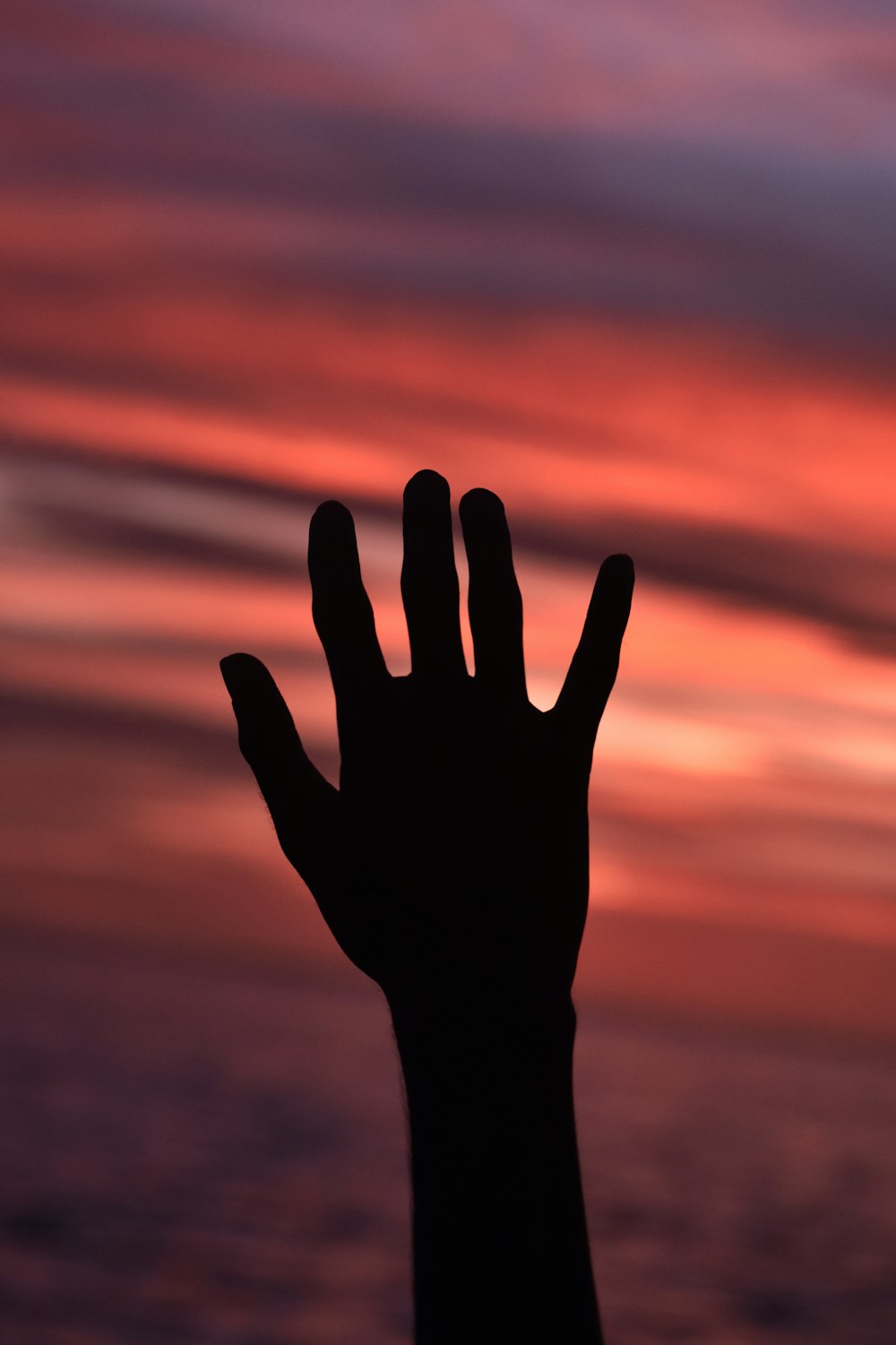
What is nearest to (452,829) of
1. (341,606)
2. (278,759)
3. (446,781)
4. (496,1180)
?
(446,781)

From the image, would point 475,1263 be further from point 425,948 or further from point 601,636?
point 601,636

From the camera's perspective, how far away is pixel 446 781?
8.83 feet

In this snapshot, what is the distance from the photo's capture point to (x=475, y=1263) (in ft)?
7.86

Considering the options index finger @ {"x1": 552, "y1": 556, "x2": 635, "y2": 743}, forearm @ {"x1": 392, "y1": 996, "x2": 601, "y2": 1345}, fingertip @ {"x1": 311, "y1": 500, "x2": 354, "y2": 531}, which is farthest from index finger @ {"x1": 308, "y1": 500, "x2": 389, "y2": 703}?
forearm @ {"x1": 392, "y1": 996, "x2": 601, "y2": 1345}

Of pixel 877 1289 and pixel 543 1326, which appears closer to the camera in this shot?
pixel 543 1326

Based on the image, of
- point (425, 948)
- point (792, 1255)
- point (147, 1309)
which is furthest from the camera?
point (792, 1255)

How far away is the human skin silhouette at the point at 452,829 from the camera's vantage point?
251 cm

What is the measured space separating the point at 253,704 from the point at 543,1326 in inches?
46.2

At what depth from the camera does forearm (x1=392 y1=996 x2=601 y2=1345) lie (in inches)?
93.7

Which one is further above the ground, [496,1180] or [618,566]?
[618,566]

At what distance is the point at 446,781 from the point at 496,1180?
70 centimetres

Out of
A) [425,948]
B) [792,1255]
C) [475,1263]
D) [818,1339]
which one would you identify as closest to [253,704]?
[425,948]

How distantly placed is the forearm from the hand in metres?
0.09

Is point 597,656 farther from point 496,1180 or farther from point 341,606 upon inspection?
point 496,1180
